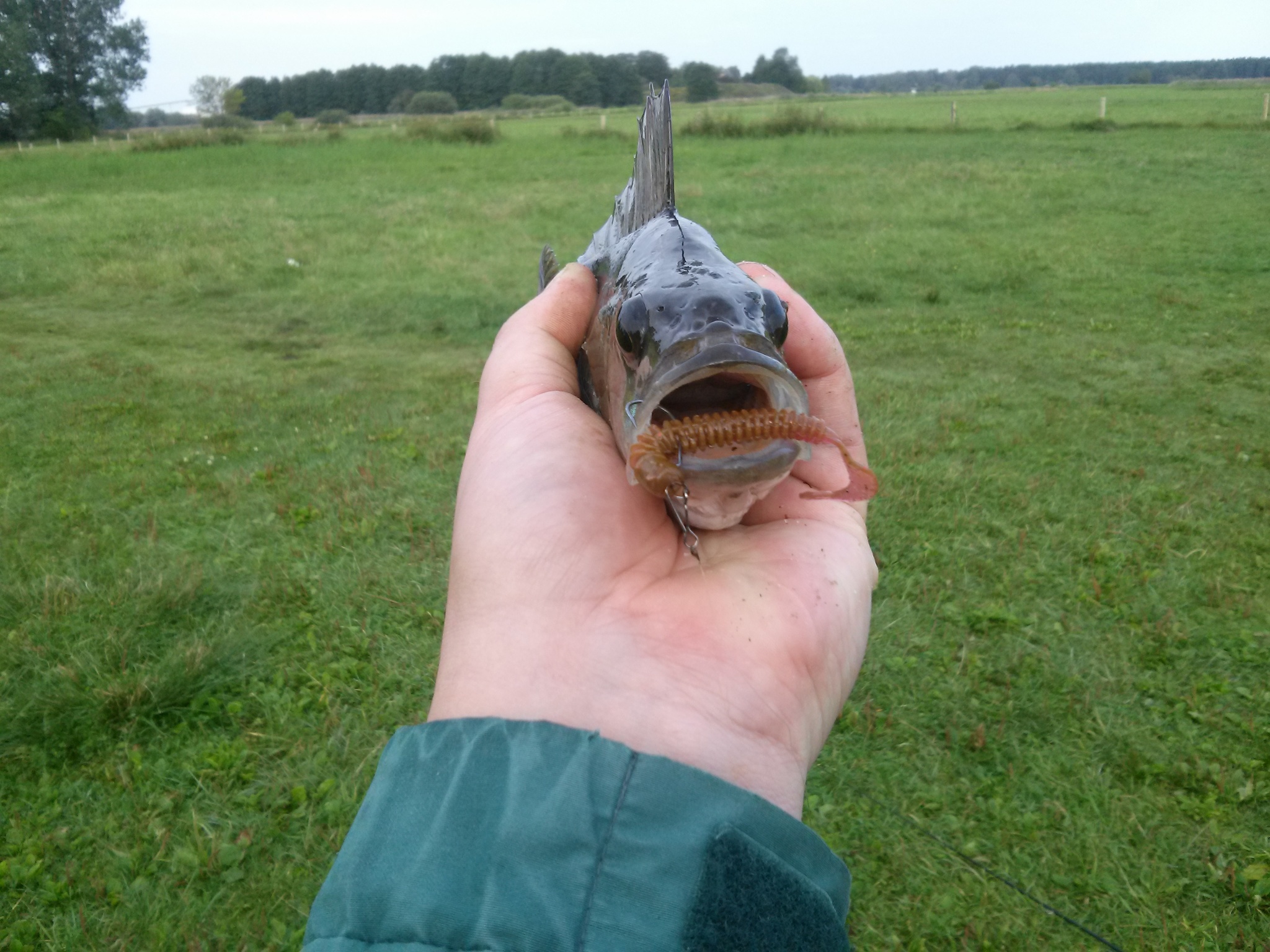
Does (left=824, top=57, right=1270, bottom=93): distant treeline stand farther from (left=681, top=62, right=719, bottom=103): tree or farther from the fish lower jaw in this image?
the fish lower jaw

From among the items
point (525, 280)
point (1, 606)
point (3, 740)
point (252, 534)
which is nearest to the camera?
point (3, 740)

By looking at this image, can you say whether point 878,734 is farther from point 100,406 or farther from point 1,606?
point 100,406

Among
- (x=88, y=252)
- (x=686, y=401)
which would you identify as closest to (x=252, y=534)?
(x=686, y=401)

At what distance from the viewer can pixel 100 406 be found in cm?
871

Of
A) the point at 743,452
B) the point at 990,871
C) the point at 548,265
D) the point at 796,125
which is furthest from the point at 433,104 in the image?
the point at 743,452

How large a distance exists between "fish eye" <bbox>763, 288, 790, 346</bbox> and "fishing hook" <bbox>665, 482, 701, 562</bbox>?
1.64 feet

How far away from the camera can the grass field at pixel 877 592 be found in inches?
150

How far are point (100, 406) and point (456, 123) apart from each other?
2946 cm

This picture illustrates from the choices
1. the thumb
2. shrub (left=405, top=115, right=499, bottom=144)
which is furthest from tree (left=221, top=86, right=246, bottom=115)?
the thumb

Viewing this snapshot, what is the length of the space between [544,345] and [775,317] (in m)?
0.97

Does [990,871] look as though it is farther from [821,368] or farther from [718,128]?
[718,128]

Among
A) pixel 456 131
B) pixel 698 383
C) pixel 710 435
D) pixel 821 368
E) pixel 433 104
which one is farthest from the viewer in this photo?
pixel 433 104

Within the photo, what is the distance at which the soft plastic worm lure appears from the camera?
6.47 ft

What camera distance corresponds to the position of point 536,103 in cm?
7869
